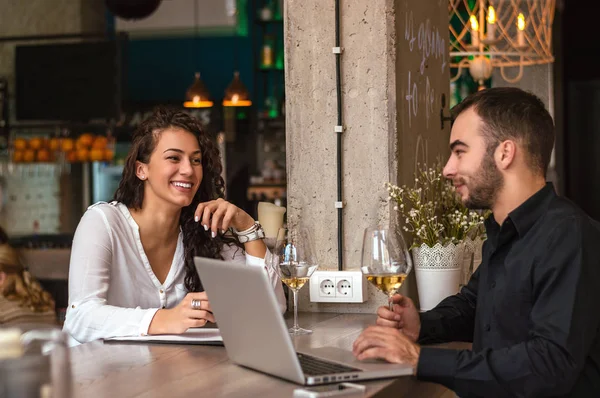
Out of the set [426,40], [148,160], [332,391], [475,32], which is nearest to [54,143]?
[475,32]

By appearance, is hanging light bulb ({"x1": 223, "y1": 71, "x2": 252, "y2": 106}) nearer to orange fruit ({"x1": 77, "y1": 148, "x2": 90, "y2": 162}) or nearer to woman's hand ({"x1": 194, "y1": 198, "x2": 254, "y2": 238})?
orange fruit ({"x1": 77, "y1": 148, "x2": 90, "y2": 162})

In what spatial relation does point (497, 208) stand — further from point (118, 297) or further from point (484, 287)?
point (118, 297)

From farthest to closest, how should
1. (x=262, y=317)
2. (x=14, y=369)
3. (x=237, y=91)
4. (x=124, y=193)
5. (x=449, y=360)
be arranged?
1. (x=237, y=91)
2. (x=124, y=193)
3. (x=449, y=360)
4. (x=262, y=317)
5. (x=14, y=369)

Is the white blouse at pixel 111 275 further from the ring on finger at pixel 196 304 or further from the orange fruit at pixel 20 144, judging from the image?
the orange fruit at pixel 20 144

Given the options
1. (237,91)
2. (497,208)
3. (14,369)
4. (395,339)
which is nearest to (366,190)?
(497,208)

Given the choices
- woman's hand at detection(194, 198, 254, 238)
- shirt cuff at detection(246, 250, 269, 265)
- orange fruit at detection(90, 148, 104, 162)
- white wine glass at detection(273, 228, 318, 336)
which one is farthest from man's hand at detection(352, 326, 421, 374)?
orange fruit at detection(90, 148, 104, 162)

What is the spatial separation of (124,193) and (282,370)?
129 cm

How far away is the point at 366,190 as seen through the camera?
8.63 ft

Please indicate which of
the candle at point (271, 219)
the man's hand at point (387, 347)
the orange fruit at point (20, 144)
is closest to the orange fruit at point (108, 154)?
the orange fruit at point (20, 144)

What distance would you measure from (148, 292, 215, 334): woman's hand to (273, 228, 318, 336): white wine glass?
0.66 feet

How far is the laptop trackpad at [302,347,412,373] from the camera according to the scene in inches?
66.7

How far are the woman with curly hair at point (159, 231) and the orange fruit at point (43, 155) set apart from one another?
4.96m

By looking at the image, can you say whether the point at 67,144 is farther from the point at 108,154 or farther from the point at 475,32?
the point at 475,32

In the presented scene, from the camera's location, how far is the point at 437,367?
1.71m
